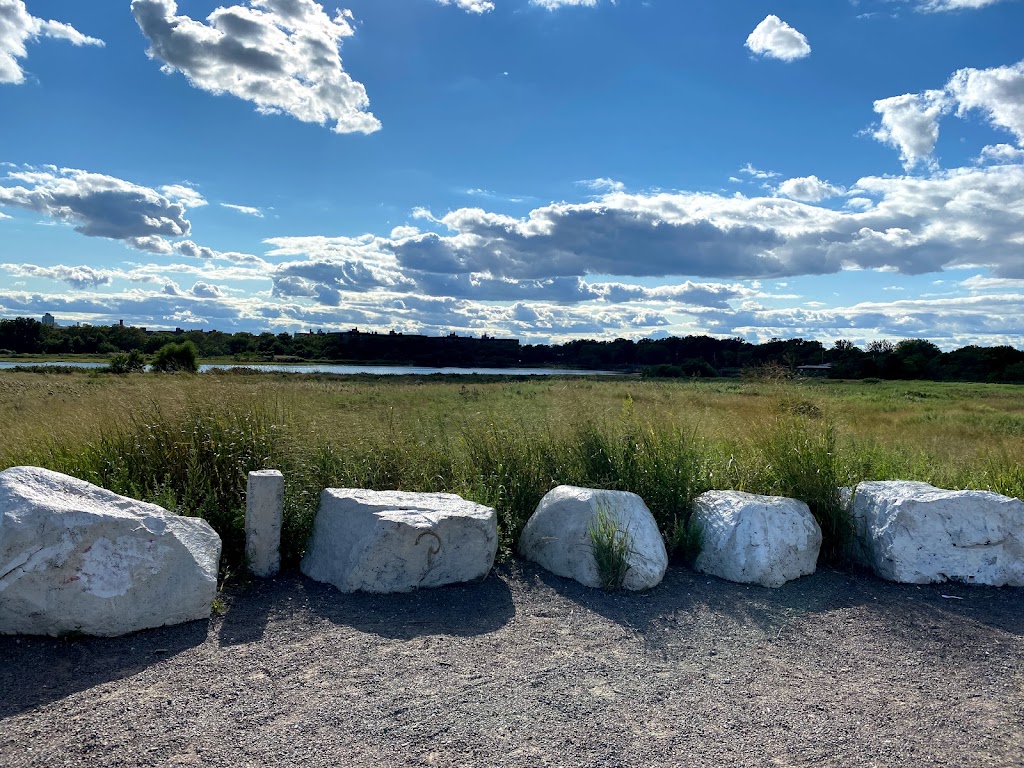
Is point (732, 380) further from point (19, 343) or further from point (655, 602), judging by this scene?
point (19, 343)

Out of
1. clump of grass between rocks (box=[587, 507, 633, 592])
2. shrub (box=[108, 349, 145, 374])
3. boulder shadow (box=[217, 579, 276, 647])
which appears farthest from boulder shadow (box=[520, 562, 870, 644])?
shrub (box=[108, 349, 145, 374])

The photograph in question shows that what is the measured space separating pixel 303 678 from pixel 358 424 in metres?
4.38

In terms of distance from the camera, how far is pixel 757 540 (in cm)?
594

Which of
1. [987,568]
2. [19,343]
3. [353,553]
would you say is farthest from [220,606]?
[19,343]

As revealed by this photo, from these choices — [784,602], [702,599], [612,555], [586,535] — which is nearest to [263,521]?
[586,535]

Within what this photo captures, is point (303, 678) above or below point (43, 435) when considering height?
below

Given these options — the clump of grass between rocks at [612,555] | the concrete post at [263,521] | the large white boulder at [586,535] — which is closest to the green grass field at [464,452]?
the concrete post at [263,521]

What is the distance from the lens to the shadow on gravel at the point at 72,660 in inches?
152

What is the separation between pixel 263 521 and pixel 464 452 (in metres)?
2.87

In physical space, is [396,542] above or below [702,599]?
above

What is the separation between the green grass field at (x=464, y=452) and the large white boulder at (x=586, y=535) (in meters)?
0.52

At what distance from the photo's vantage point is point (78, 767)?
3.18 metres

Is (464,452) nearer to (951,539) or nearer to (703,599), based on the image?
(703,599)

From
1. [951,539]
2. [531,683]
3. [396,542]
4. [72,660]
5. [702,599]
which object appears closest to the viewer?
[531,683]
